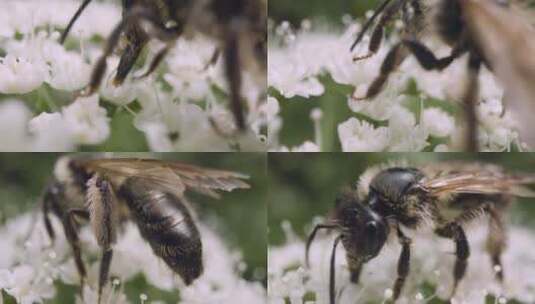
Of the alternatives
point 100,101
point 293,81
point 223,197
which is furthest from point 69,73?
point 223,197

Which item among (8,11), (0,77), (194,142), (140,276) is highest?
(8,11)

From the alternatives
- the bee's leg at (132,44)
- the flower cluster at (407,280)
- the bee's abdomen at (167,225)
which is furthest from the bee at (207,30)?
the flower cluster at (407,280)

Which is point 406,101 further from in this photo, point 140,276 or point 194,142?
point 140,276

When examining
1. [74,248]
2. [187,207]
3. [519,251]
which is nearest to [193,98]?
[187,207]

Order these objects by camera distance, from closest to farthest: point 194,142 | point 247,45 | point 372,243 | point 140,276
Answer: point 247,45
point 372,243
point 194,142
point 140,276

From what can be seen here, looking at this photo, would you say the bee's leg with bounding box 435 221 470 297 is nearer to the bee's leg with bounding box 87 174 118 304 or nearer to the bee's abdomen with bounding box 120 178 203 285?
the bee's abdomen with bounding box 120 178 203 285

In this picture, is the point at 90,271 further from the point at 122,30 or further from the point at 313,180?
the point at 313,180
